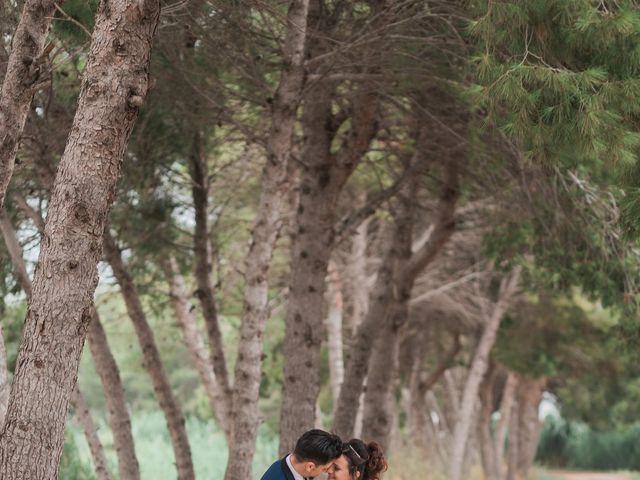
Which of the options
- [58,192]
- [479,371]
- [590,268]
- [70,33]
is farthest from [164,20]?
[479,371]

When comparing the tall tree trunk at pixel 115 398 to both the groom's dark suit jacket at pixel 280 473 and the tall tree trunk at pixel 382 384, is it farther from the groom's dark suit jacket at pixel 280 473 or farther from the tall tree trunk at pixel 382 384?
the groom's dark suit jacket at pixel 280 473

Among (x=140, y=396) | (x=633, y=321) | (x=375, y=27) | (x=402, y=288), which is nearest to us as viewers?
(x=375, y=27)

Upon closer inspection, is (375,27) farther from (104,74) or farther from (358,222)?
(104,74)

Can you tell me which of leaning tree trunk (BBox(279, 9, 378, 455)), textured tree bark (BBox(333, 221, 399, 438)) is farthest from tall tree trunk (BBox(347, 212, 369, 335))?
leaning tree trunk (BBox(279, 9, 378, 455))

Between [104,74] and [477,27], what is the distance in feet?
8.96

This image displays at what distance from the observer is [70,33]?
8438 millimetres

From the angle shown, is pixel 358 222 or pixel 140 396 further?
pixel 140 396

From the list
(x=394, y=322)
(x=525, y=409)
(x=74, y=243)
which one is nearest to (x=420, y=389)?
(x=525, y=409)

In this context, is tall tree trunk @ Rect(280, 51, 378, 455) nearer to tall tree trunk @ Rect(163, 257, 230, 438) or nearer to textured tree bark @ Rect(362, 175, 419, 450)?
textured tree bark @ Rect(362, 175, 419, 450)

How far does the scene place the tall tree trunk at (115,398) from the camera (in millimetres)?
11312

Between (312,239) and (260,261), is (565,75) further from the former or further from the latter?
(312,239)

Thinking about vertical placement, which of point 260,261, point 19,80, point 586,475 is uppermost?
point 19,80

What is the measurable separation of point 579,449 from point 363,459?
46.5 meters

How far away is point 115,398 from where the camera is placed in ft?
37.5
